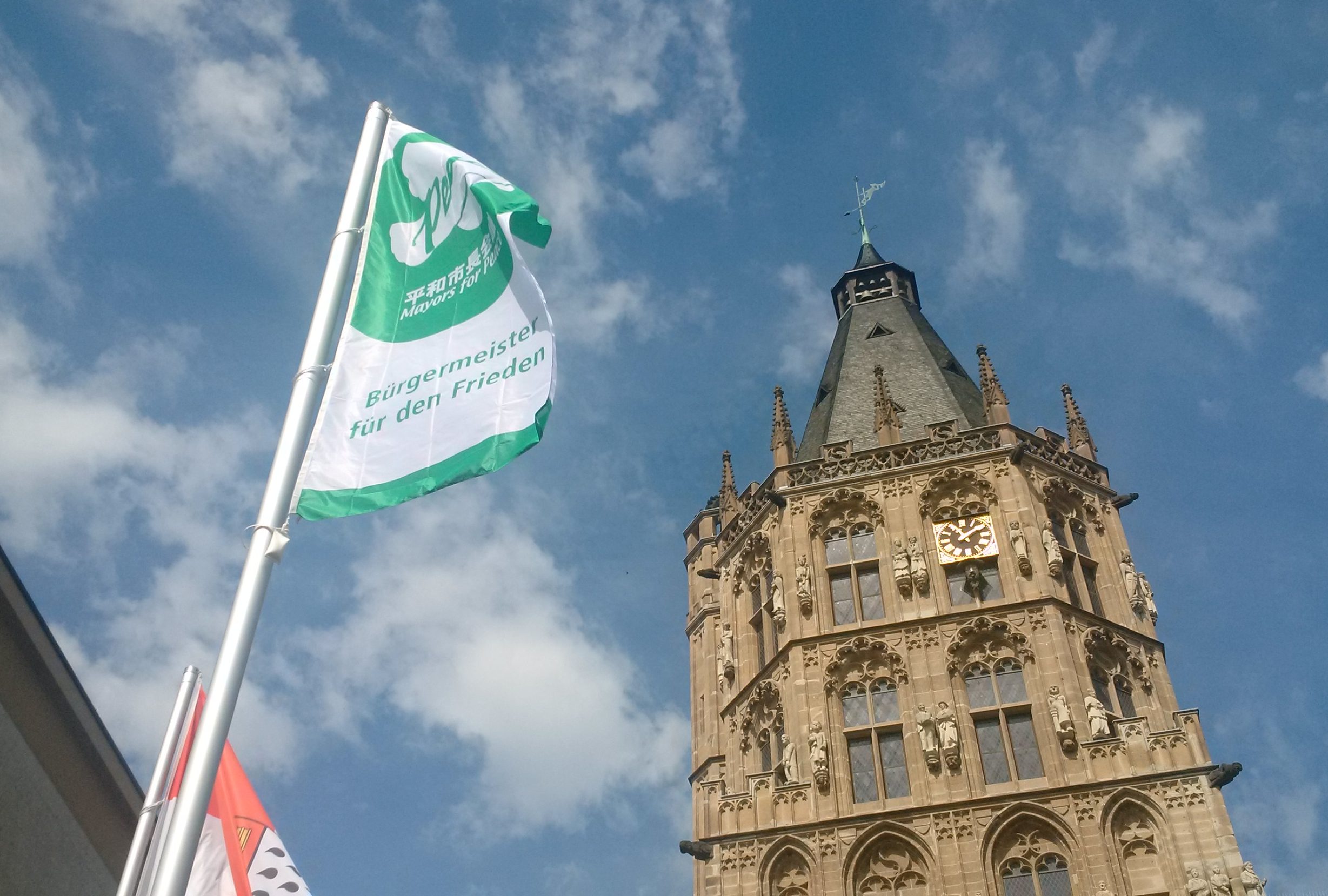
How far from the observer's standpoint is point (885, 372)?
37.0 meters

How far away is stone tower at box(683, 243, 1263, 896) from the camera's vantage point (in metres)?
24.0

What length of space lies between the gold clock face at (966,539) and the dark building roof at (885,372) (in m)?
3.33

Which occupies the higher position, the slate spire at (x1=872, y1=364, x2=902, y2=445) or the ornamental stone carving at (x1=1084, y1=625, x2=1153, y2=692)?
the slate spire at (x1=872, y1=364, x2=902, y2=445)

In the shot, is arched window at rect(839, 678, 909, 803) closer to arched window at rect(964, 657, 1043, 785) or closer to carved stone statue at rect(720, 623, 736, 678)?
arched window at rect(964, 657, 1043, 785)

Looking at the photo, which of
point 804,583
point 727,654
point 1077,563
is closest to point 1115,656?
point 1077,563

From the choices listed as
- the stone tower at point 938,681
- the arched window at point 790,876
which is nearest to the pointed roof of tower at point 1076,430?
the stone tower at point 938,681

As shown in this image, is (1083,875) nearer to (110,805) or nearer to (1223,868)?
(1223,868)

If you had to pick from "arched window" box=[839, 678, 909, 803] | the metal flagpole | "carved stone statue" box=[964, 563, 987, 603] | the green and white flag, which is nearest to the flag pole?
the green and white flag

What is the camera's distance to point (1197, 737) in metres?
24.8

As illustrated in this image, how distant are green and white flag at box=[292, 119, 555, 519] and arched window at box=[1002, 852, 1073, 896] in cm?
1754

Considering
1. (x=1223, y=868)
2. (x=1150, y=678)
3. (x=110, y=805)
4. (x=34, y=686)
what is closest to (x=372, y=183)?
(x=34, y=686)

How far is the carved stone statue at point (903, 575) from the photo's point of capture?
93.5 ft

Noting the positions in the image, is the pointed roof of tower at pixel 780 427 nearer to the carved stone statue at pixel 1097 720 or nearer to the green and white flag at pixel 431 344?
the carved stone statue at pixel 1097 720

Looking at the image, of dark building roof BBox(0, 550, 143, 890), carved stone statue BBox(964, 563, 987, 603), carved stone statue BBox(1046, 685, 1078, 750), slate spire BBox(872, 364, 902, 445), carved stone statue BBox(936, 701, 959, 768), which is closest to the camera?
dark building roof BBox(0, 550, 143, 890)
